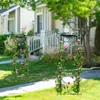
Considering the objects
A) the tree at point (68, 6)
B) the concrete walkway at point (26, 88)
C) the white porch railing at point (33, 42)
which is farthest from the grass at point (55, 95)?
the white porch railing at point (33, 42)

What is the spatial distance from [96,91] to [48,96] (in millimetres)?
1689

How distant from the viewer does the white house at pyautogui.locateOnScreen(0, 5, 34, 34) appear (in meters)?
30.9

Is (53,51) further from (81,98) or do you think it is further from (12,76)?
(81,98)

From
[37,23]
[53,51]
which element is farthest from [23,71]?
[37,23]

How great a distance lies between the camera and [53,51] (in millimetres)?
18219

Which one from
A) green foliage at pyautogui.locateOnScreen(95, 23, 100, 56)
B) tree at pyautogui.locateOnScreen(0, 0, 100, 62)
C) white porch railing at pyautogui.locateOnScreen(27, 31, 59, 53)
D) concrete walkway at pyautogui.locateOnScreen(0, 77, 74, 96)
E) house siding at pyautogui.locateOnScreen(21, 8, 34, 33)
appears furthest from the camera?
house siding at pyautogui.locateOnScreen(21, 8, 34, 33)

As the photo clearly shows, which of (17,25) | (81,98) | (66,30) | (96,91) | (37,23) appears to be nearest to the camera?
(81,98)

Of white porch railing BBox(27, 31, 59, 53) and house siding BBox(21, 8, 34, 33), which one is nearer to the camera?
white porch railing BBox(27, 31, 59, 53)

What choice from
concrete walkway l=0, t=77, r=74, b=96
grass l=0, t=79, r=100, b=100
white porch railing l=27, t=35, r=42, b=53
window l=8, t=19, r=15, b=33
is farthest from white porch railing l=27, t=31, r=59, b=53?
window l=8, t=19, r=15, b=33

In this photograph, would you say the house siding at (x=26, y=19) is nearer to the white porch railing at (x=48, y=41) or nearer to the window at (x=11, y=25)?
the window at (x=11, y=25)

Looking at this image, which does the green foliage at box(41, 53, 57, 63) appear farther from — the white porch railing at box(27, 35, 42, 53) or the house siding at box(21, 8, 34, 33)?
the house siding at box(21, 8, 34, 33)

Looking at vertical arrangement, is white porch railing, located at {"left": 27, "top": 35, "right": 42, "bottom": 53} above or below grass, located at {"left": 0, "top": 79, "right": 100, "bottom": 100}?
above

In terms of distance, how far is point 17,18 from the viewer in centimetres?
3162

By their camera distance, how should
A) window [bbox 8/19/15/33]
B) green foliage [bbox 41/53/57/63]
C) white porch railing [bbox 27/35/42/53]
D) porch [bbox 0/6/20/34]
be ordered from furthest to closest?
window [bbox 8/19/15/33]
porch [bbox 0/6/20/34]
white porch railing [bbox 27/35/42/53]
green foliage [bbox 41/53/57/63]
